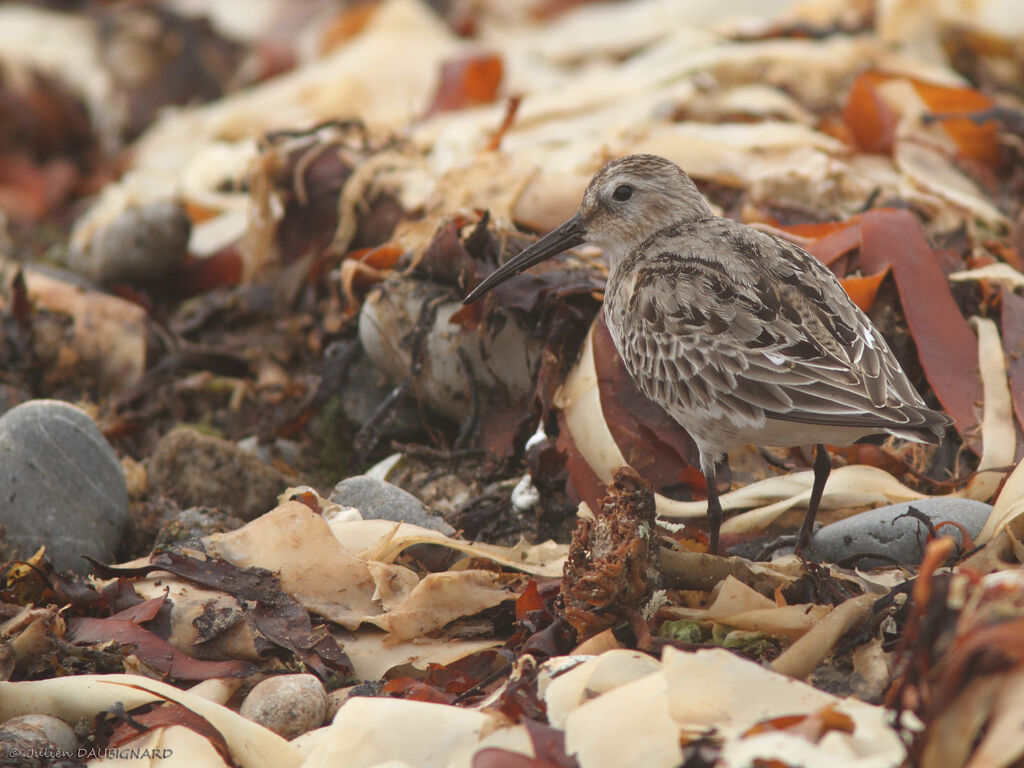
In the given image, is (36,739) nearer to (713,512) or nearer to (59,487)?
(59,487)

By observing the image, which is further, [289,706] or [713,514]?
[713,514]

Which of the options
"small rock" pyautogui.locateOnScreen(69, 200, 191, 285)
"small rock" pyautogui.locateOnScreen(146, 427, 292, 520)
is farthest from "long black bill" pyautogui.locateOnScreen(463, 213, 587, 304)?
"small rock" pyautogui.locateOnScreen(69, 200, 191, 285)

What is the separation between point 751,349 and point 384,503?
4.54 ft

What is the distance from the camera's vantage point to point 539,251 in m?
4.07

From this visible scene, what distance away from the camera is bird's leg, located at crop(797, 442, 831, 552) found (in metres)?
3.38

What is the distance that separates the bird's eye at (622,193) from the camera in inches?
155

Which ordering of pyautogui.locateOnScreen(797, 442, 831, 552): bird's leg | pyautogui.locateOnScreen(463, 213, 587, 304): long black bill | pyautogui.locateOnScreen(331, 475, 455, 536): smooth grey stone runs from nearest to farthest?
pyautogui.locateOnScreen(797, 442, 831, 552): bird's leg < pyautogui.locateOnScreen(331, 475, 455, 536): smooth grey stone < pyautogui.locateOnScreen(463, 213, 587, 304): long black bill

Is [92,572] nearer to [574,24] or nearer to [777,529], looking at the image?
[777,529]

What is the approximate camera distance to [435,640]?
3.22 meters

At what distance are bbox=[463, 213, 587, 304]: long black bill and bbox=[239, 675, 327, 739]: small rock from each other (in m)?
1.67

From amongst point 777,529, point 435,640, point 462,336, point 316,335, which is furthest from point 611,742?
point 316,335

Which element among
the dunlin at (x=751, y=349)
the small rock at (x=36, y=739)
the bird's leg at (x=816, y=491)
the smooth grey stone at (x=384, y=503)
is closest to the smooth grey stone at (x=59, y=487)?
the smooth grey stone at (x=384, y=503)

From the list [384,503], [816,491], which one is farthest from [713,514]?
[384,503]

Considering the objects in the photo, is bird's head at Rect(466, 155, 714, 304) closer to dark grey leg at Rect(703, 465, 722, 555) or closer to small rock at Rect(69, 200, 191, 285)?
dark grey leg at Rect(703, 465, 722, 555)
